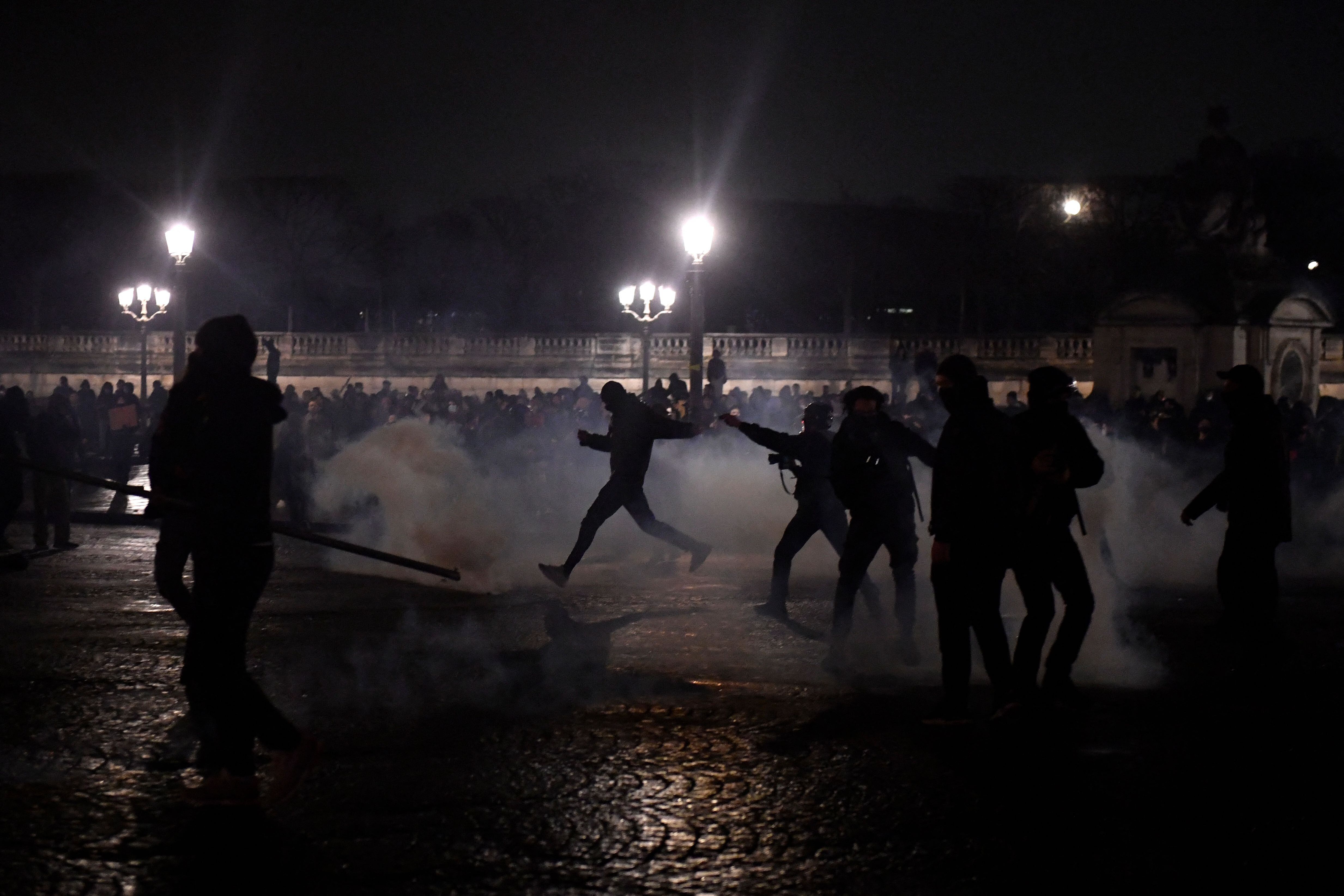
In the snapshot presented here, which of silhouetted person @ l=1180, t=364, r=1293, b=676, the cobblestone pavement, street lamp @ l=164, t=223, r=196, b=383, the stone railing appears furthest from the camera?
the stone railing

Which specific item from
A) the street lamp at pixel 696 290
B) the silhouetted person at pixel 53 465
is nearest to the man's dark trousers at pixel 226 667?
the silhouetted person at pixel 53 465

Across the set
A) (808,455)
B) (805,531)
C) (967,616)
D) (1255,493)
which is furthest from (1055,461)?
(805,531)

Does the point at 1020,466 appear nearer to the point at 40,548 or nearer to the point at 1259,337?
the point at 40,548

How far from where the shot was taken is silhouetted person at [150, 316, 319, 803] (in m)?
5.04

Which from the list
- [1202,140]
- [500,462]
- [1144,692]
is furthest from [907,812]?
[1202,140]

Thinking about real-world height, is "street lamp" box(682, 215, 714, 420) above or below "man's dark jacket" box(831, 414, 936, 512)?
above

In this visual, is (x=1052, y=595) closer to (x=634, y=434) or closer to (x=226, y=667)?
(x=226, y=667)

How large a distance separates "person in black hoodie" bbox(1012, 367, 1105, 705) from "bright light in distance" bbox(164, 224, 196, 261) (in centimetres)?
1595

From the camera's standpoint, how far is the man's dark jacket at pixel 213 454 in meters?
5.03

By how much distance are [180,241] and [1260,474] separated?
16211 millimetres

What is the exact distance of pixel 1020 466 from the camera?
21.4ft

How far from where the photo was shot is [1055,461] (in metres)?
6.61

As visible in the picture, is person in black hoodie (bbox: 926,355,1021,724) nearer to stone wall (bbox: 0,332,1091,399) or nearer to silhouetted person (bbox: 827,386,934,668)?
silhouetted person (bbox: 827,386,934,668)

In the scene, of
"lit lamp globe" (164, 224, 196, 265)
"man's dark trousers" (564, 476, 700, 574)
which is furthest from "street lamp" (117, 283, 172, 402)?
"man's dark trousers" (564, 476, 700, 574)
